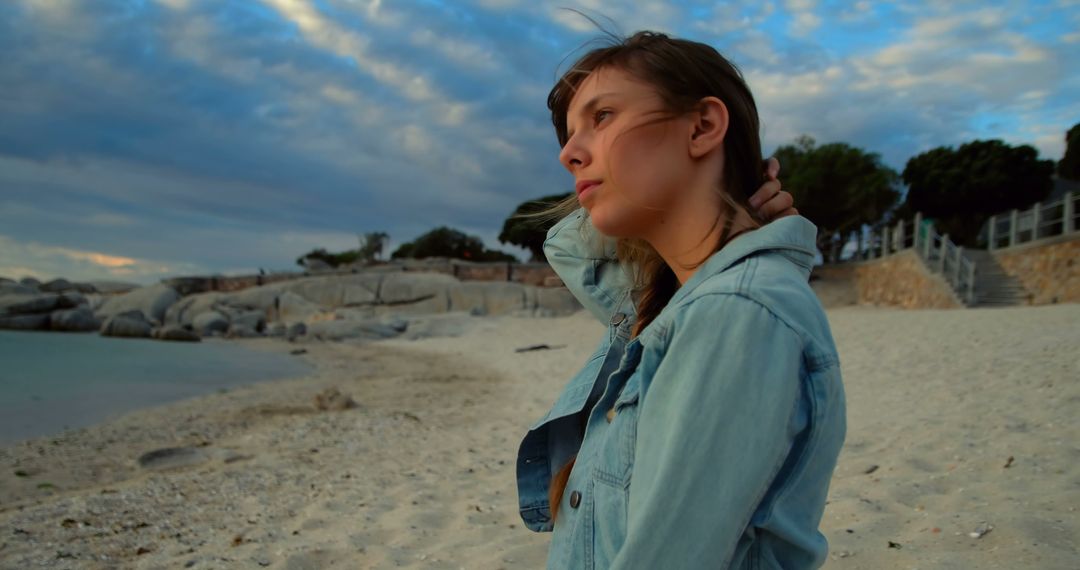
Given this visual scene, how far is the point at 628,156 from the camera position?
1.16 metres

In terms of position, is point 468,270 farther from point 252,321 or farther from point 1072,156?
point 1072,156

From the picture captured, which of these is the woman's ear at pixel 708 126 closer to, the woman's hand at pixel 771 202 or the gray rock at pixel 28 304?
the woman's hand at pixel 771 202

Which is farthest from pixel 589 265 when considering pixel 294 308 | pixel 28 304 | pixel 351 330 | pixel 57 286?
pixel 57 286

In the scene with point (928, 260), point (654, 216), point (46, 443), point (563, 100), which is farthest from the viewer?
point (928, 260)

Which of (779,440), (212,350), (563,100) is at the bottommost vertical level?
(212,350)

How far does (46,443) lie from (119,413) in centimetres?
219

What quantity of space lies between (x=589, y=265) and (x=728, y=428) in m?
0.83

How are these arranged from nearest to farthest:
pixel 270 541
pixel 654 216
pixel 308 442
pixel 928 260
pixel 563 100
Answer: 1. pixel 654 216
2. pixel 563 100
3. pixel 270 541
4. pixel 308 442
5. pixel 928 260

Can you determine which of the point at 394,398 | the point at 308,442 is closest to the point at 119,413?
the point at 394,398

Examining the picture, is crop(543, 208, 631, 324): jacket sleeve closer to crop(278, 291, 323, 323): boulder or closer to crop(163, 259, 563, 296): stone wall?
crop(278, 291, 323, 323): boulder

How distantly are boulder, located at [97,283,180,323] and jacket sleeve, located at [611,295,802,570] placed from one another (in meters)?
34.6

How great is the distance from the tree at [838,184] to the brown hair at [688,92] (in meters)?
27.0

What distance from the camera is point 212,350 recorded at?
62.2 ft

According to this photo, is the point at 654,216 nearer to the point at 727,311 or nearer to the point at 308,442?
the point at 727,311
